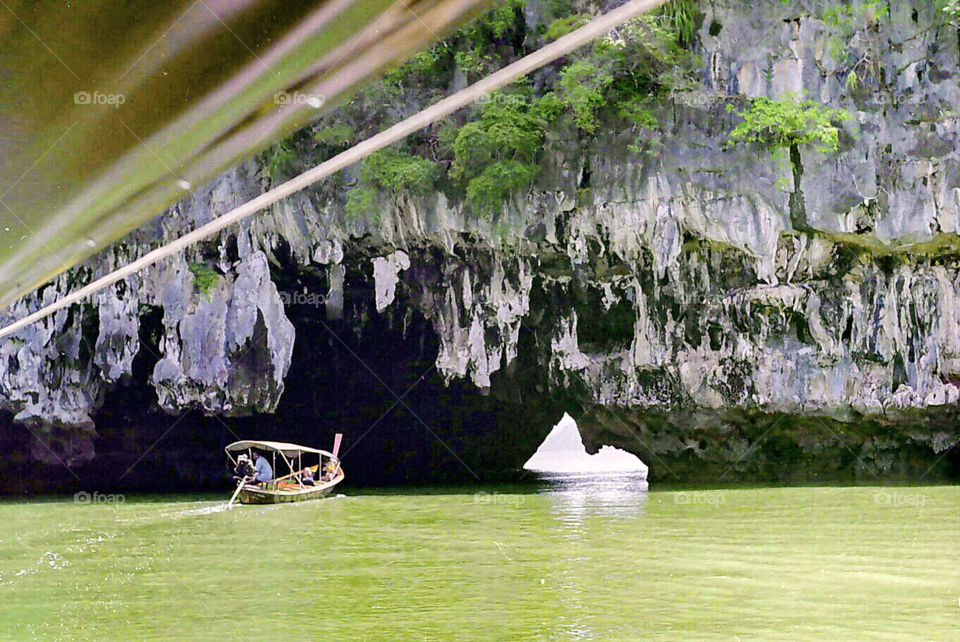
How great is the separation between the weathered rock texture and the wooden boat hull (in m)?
2.89

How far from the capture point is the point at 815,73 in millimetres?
14227

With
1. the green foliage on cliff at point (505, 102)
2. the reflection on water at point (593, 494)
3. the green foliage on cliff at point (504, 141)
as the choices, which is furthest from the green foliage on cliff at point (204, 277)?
the reflection on water at point (593, 494)

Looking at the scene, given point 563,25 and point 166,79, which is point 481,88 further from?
point 563,25

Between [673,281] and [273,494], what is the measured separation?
811cm

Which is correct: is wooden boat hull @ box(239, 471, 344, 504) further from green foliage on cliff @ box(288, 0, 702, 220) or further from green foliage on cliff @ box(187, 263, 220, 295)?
green foliage on cliff @ box(288, 0, 702, 220)

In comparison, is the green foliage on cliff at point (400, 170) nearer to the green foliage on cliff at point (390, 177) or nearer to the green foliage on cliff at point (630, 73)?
the green foliage on cliff at point (390, 177)

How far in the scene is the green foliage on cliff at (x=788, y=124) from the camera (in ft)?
45.3

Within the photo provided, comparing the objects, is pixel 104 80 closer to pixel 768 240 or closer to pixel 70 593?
pixel 70 593

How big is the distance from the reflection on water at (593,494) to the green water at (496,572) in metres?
0.15

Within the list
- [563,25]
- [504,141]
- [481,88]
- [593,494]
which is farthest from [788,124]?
[481,88]

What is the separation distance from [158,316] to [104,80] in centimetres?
1854

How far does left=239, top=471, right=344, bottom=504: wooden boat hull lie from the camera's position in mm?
14812

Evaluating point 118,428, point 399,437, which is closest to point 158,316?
point 118,428

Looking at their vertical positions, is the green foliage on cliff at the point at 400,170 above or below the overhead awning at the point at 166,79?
above
